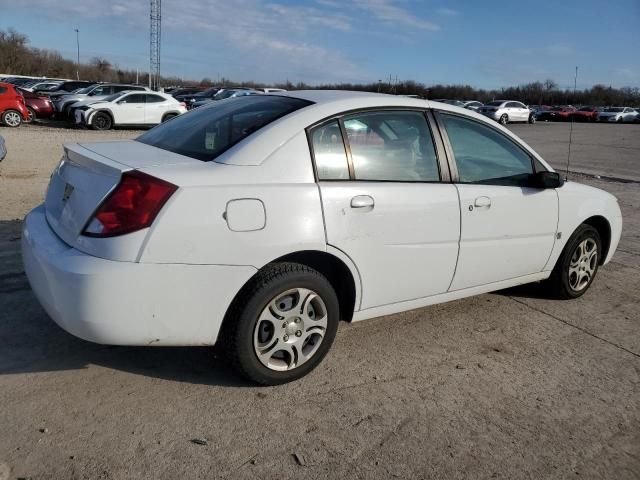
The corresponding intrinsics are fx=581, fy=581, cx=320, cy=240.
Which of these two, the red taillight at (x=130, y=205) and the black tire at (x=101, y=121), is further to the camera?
the black tire at (x=101, y=121)

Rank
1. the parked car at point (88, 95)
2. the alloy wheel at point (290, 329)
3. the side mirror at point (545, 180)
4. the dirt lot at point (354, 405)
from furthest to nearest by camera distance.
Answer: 1. the parked car at point (88, 95)
2. the side mirror at point (545, 180)
3. the alloy wheel at point (290, 329)
4. the dirt lot at point (354, 405)

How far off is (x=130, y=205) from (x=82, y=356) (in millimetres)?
1232

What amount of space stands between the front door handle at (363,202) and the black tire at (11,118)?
70.7 feet

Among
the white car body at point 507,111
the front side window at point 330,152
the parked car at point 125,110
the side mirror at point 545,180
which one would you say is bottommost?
the side mirror at point 545,180

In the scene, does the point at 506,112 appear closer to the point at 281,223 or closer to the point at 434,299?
the point at 434,299

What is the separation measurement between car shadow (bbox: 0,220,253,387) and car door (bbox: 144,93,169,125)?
19261mm

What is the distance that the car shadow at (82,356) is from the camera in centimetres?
331

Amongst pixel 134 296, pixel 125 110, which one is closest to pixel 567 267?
pixel 134 296

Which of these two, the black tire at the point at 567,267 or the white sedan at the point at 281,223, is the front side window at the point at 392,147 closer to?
the white sedan at the point at 281,223

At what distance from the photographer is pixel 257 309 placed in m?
3.01

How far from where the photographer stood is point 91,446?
104 inches

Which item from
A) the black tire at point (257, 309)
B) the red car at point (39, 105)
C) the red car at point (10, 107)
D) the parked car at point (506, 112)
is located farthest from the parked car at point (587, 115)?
the black tire at point (257, 309)

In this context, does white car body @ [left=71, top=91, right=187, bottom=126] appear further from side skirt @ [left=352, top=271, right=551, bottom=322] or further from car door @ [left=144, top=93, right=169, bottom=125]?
side skirt @ [left=352, top=271, right=551, bottom=322]

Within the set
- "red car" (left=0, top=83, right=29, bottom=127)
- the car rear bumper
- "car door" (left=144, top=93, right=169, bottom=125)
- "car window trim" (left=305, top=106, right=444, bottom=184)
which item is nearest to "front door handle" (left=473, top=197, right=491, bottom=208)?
"car window trim" (left=305, top=106, right=444, bottom=184)
